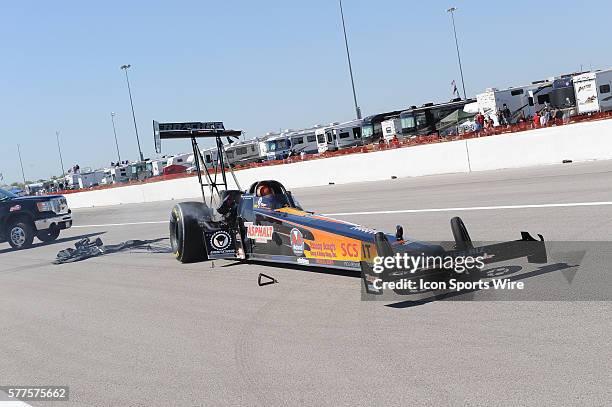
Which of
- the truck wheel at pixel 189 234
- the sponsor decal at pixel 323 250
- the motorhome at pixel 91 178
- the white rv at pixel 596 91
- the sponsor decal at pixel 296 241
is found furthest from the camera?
the motorhome at pixel 91 178

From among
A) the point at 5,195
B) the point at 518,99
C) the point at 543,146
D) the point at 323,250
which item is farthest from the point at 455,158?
the point at 518,99

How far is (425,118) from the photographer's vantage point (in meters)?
45.3

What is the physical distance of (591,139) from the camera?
19203 millimetres

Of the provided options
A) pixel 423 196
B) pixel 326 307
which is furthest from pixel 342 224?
pixel 423 196

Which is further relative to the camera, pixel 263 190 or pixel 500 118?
pixel 500 118

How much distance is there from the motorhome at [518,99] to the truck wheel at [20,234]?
2967 cm

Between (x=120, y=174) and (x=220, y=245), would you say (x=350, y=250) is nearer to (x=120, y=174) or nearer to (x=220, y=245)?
(x=220, y=245)

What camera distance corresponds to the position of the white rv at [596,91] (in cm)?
3738

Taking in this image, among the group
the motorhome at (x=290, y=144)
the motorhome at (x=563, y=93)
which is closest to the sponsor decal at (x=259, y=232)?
the motorhome at (x=563, y=93)

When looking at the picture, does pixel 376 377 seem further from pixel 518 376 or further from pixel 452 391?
pixel 518 376

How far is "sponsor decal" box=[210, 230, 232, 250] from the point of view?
10625 millimetres

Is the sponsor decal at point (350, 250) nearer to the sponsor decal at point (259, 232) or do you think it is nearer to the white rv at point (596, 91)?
the sponsor decal at point (259, 232)

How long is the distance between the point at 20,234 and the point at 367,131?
3405cm

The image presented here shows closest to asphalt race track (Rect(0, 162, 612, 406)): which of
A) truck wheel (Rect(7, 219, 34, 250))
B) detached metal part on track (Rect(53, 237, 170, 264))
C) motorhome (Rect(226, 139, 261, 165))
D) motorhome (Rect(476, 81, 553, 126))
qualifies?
detached metal part on track (Rect(53, 237, 170, 264))
